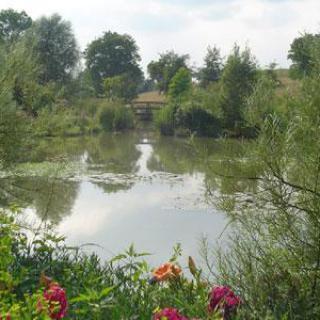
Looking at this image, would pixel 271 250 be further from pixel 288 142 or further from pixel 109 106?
pixel 109 106

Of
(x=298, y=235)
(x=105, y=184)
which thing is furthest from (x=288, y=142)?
(x=105, y=184)

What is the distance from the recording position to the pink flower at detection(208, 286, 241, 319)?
2840mm

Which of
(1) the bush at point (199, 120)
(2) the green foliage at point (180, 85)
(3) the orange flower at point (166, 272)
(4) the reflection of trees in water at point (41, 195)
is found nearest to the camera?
(3) the orange flower at point (166, 272)

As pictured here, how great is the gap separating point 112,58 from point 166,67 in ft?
55.6

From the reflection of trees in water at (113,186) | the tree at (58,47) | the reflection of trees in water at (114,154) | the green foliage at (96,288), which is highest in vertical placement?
the tree at (58,47)

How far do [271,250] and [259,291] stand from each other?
27cm

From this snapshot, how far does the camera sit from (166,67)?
193 feet

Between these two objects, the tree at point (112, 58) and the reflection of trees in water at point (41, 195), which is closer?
the reflection of trees in water at point (41, 195)

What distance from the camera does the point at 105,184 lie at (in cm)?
1728

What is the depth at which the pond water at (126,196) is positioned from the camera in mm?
6953

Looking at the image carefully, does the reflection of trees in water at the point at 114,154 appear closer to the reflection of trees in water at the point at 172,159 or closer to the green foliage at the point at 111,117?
the reflection of trees in water at the point at 172,159

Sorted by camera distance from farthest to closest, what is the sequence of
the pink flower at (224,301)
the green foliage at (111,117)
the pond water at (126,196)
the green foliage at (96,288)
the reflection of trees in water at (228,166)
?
1. the green foliage at (111,117)
2. the pond water at (126,196)
3. the reflection of trees in water at (228,166)
4. the pink flower at (224,301)
5. the green foliage at (96,288)

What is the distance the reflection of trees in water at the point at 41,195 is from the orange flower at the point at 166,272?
8.51 feet

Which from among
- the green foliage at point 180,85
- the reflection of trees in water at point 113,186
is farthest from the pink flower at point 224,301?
the green foliage at point 180,85
